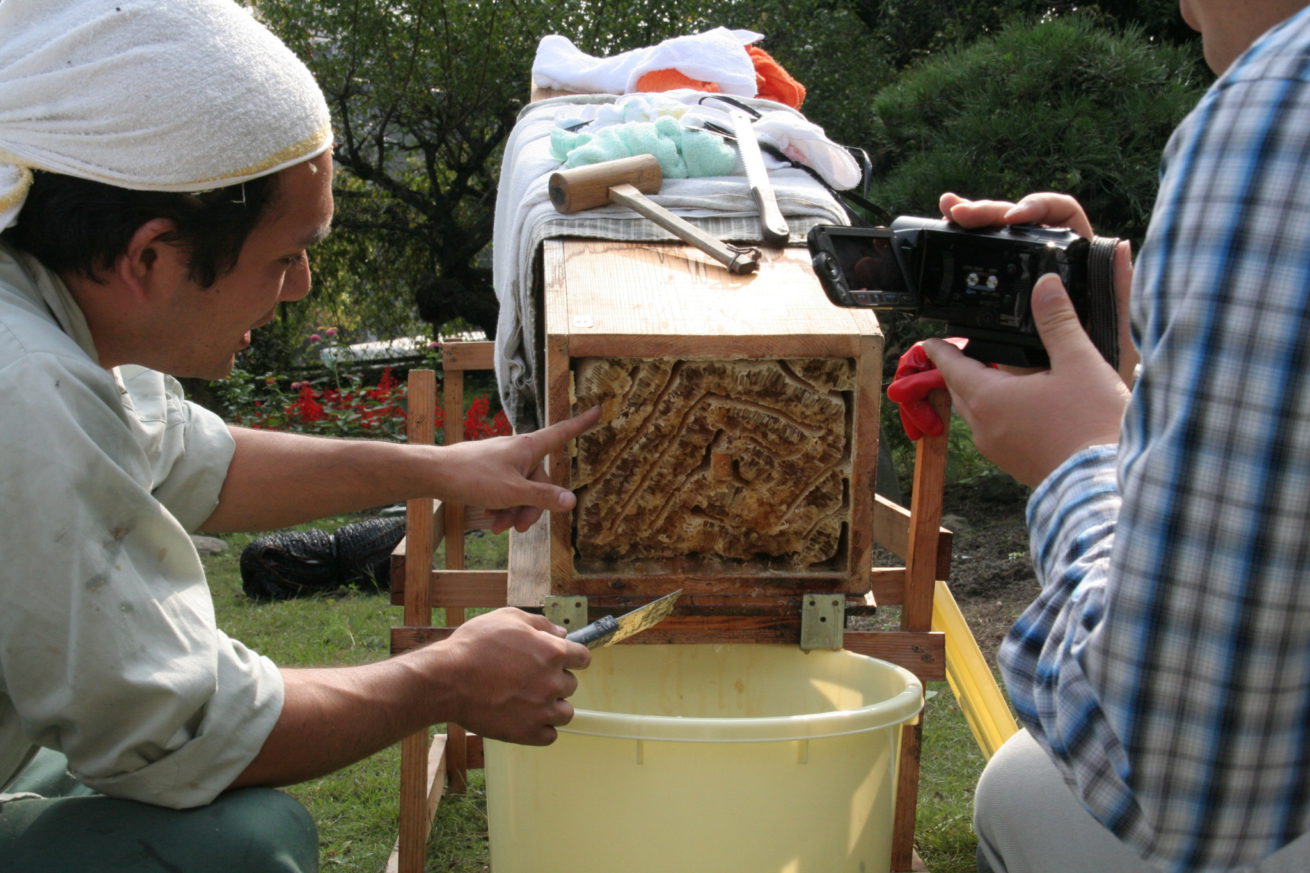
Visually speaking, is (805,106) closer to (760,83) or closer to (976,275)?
(760,83)

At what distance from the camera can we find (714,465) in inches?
73.2

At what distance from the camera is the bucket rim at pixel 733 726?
1763 mm

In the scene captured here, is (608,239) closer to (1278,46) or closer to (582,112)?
(582,112)

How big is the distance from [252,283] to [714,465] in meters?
0.72

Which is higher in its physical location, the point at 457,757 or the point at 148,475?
the point at 148,475

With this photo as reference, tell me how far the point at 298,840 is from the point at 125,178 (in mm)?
860

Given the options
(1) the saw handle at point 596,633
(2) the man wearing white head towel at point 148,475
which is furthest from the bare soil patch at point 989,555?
(2) the man wearing white head towel at point 148,475

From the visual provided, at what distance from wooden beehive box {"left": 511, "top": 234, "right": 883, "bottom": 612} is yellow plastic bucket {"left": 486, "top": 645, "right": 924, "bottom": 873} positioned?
0.77 ft

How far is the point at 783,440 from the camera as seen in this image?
184 cm

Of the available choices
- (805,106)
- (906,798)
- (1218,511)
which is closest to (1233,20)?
(1218,511)

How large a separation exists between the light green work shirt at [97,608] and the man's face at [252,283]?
18 centimetres

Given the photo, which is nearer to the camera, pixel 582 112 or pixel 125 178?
pixel 125 178

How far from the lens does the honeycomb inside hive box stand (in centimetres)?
181

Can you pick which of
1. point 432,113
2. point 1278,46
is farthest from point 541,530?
point 432,113
